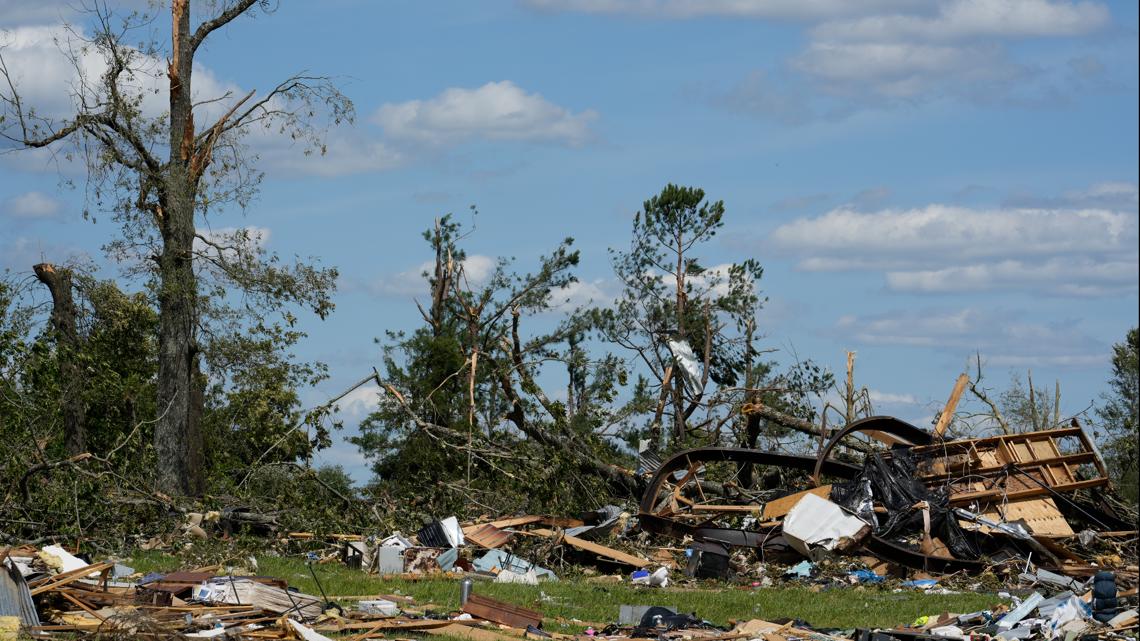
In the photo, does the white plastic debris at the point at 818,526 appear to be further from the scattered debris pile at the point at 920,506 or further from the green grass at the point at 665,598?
the green grass at the point at 665,598

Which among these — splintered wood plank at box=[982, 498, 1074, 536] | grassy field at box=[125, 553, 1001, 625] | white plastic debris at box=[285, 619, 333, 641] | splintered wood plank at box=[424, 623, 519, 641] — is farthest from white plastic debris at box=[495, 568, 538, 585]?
splintered wood plank at box=[982, 498, 1074, 536]

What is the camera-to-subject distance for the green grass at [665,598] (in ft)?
37.1

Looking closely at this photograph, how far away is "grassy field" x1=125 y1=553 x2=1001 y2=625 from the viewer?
37.0 feet

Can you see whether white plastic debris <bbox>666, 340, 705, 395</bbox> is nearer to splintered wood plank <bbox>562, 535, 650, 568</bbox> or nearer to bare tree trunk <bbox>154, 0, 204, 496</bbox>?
splintered wood plank <bbox>562, 535, 650, 568</bbox>

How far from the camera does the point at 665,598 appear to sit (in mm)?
12383

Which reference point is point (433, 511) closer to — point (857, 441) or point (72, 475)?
point (72, 475)

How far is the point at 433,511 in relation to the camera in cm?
1712

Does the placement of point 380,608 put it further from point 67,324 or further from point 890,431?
point 67,324

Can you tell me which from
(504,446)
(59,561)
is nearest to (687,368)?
(504,446)

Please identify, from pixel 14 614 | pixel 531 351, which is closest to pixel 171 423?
pixel 531 351

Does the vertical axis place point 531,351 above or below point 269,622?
above

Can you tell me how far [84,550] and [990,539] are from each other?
10.8 meters

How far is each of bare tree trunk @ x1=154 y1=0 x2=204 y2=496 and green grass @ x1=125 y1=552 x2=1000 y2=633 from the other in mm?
6388

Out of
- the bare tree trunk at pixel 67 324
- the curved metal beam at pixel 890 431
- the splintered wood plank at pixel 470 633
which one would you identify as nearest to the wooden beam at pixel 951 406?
the curved metal beam at pixel 890 431
